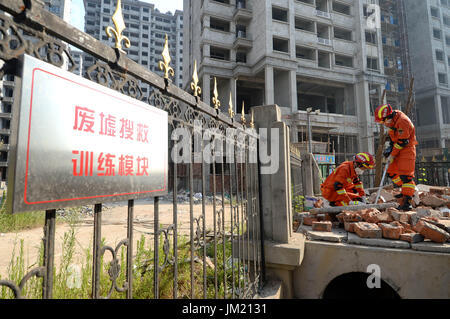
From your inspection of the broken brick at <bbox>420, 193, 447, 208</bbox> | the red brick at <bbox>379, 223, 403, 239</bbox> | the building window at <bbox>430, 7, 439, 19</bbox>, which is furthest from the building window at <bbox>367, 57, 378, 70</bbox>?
the red brick at <bbox>379, 223, 403, 239</bbox>

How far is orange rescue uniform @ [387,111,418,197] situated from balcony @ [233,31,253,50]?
1943cm

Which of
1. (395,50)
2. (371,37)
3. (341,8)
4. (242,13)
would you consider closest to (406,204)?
(242,13)

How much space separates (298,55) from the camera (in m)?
24.7

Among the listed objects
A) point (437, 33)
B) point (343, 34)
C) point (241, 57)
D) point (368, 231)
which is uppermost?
point (437, 33)

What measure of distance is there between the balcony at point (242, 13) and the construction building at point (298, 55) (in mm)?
82

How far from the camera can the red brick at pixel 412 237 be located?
2.58 m

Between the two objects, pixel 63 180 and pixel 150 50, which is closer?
pixel 63 180

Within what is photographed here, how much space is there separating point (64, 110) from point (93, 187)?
31cm

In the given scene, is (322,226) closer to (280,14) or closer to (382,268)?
(382,268)

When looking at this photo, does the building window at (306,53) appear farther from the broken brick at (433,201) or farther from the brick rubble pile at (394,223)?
the brick rubble pile at (394,223)

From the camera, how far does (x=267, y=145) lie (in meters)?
2.77

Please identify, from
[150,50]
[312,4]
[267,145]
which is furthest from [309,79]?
[150,50]

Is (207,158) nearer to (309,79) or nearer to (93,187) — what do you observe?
(93,187)

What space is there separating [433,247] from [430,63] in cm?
4094
